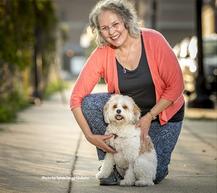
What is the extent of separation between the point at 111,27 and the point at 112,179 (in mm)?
1366

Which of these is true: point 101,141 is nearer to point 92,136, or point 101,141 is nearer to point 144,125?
point 92,136

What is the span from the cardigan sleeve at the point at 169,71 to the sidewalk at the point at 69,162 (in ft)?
2.78

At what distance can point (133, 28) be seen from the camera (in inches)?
267

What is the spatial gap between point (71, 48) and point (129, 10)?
252 feet

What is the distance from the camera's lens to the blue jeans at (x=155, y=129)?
6859 millimetres

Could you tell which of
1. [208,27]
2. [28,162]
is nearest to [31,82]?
[28,162]

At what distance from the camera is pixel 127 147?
6.66 meters

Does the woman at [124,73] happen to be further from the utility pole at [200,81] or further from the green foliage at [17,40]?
the utility pole at [200,81]

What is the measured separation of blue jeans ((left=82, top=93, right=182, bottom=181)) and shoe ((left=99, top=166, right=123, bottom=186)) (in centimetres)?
21

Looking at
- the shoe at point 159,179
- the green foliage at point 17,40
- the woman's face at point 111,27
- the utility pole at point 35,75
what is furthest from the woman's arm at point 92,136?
the utility pole at point 35,75

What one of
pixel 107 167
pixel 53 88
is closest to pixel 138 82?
pixel 107 167

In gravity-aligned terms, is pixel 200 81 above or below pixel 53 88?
above

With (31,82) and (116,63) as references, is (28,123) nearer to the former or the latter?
(116,63)

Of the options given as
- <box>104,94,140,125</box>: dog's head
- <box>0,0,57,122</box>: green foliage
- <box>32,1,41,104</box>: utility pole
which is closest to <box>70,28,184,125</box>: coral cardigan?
<box>104,94,140,125</box>: dog's head
